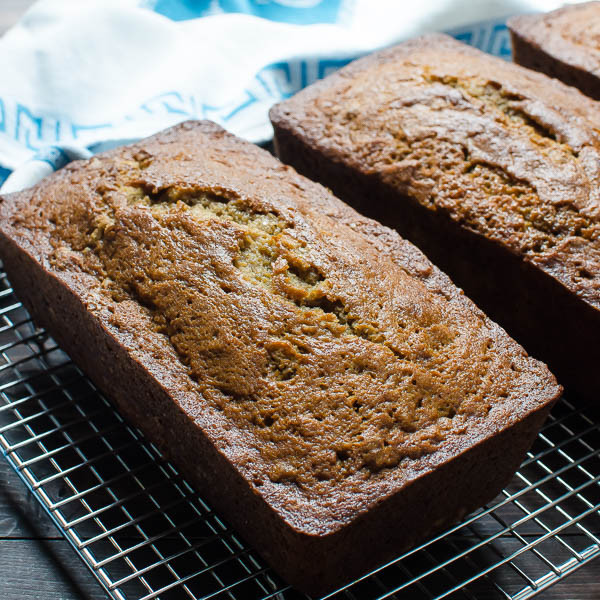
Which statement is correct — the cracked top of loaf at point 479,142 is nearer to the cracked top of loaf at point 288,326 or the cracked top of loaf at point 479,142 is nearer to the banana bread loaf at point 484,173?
the banana bread loaf at point 484,173

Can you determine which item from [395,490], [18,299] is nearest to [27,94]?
[18,299]

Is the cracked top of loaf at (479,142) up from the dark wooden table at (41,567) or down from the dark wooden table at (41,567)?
up

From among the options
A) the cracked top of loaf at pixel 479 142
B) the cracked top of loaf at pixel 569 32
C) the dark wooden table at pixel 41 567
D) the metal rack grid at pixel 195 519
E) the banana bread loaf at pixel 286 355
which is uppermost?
the cracked top of loaf at pixel 569 32

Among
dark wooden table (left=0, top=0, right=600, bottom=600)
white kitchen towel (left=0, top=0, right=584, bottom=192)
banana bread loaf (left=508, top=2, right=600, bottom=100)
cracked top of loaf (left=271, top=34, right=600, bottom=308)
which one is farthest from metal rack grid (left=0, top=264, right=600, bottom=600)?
banana bread loaf (left=508, top=2, right=600, bottom=100)

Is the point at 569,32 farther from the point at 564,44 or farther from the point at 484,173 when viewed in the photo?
the point at 484,173

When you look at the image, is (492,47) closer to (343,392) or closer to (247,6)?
(247,6)

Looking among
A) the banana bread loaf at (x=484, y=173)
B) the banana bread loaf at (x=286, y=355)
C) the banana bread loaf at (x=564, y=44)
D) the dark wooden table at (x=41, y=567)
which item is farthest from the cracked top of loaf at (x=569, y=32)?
the dark wooden table at (x=41, y=567)

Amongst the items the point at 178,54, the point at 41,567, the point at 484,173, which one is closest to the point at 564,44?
the point at 484,173
